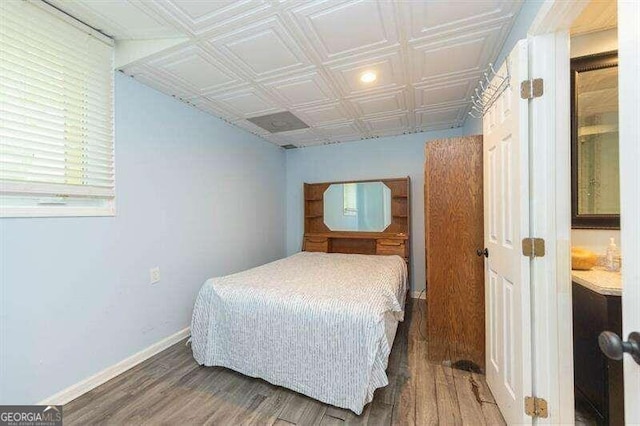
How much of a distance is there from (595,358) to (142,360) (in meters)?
2.97

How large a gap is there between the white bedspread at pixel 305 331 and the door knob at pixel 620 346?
105 centimetres

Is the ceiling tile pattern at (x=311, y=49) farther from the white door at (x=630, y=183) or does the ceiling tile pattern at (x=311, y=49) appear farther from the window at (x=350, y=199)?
the window at (x=350, y=199)

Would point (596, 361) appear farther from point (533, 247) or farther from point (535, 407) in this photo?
→ point (533, 247)

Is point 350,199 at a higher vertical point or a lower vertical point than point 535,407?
higher

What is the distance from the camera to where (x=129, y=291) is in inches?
81.5

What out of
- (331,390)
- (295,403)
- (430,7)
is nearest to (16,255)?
(295,403)

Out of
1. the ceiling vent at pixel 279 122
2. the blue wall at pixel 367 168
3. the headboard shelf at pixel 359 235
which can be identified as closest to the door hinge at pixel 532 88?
the ceiling vent at pixel 279 122

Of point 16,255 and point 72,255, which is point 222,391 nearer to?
point 72,255

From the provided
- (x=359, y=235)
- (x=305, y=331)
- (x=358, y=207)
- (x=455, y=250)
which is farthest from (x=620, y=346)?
(x=358, y=207)

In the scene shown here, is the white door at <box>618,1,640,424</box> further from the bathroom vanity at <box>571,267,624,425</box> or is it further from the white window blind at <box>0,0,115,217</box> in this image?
the white window blind at <box>0,0,115,217</box>

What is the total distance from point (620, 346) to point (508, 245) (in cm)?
94

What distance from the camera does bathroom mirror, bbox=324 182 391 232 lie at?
3.90 meters

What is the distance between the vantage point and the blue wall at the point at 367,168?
3.74 meters

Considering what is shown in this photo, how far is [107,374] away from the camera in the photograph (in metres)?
1.90
